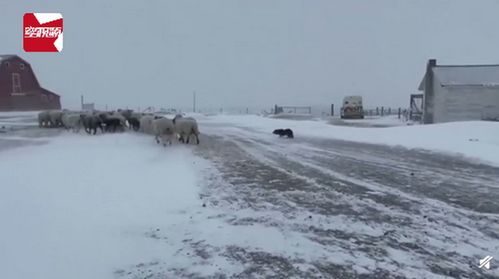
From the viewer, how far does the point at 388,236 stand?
5160 mm

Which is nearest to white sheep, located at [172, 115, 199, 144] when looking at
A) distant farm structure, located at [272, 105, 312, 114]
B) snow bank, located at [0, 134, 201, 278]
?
snow bank, located at [0, 134, 201, 278]

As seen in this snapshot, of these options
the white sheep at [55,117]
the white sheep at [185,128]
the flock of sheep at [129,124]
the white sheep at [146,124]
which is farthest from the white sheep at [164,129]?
the white sheep at [55,117]

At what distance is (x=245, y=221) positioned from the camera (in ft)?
18.9

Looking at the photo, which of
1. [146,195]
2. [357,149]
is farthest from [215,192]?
[357,149]

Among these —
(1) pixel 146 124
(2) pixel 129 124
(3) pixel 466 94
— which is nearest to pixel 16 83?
(2) pixel 129 124

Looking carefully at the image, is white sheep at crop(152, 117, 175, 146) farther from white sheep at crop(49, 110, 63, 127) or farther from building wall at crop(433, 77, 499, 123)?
building wall at crop(433, 77, 499, 123)

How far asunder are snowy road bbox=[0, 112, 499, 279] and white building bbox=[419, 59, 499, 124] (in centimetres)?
2397

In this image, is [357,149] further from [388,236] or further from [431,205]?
[388,236]

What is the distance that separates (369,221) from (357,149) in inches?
411

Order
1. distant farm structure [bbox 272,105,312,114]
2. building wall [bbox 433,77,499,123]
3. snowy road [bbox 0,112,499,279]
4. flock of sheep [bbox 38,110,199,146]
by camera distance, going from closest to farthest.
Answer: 1. snowy road [bbox 0,112,499,279]
2. flock of sheep [bbox 38,110,199,146]
3. building wall [bbox 433,77,499,123]
4. distant farm structure [bbox 272,105,312,114]

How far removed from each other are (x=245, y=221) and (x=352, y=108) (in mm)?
41567

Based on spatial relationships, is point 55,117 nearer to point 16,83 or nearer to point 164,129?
point 164,129

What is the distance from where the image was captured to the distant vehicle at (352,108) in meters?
44.8

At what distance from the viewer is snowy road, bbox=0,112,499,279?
4.22 meters
